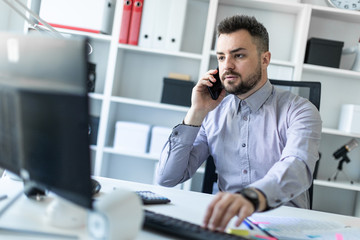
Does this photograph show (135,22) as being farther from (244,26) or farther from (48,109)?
(48,109)

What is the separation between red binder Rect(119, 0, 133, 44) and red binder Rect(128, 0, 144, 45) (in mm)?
26

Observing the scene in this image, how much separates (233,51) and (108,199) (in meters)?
1.13

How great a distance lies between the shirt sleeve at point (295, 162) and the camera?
1.01 meters

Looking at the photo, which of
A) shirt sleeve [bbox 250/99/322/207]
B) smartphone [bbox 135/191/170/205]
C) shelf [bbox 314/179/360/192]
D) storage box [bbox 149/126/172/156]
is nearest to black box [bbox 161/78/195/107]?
storage box [bbox 149/126/172/156]

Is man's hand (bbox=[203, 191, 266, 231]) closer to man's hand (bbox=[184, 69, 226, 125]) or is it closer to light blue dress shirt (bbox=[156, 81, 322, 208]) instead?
light blue dress shirt (bbox=[156, 81, 322, 208])

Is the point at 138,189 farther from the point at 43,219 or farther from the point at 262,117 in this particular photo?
the point at 262,117

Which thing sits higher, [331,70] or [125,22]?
[125,22]

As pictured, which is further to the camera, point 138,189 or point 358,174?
point 358,174

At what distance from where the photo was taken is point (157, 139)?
8.96 ft

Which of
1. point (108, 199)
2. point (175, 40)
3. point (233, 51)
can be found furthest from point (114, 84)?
point (108, 199)

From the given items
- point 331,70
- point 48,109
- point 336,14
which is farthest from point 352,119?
point 48,109

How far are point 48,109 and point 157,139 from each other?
2131mm

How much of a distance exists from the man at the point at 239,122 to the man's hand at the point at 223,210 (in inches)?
24.5

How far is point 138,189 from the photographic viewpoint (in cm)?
124
